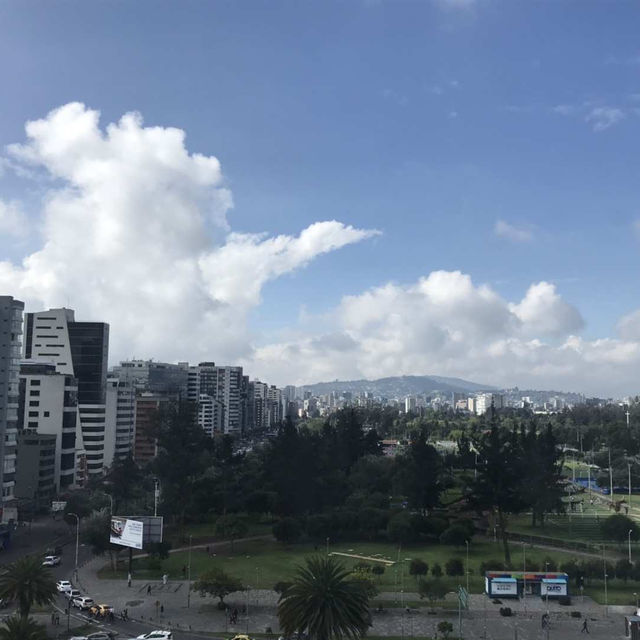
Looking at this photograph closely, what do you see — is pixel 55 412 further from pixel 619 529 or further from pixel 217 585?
pixel 619 529

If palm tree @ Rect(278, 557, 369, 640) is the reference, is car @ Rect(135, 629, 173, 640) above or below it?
below

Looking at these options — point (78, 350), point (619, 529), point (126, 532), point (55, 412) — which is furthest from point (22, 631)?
point (78, 350)

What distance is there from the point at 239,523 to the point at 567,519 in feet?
140

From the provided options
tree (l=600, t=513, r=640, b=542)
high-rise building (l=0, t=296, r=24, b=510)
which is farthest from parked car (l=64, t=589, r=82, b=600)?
tree (l=600, t=513, r=640, b=542)

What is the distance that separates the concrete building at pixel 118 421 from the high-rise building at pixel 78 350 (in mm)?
3872

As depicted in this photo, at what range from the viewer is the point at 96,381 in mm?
118125

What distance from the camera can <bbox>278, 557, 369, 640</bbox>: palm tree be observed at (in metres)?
30.9

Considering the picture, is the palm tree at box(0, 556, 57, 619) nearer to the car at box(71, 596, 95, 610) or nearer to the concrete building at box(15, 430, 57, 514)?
the car at box(71, 596, 95, 610)

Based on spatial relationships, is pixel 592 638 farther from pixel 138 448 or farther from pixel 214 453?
pixel 138 448

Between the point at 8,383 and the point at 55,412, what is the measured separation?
86.0ft

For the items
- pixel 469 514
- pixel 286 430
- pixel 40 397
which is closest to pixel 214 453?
pixel 40 397

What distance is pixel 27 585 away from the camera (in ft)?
120

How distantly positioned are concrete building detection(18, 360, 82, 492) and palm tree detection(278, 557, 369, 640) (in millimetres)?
72055

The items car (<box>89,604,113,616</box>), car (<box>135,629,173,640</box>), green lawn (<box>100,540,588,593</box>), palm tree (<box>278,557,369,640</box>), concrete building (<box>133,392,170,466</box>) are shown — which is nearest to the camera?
palm tree (<box>278,557,369,640</box>)
